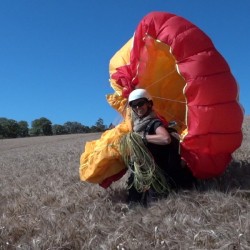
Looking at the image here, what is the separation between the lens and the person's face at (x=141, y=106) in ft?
16.5

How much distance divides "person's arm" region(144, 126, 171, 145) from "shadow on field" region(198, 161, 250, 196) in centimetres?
56

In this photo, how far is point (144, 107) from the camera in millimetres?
5070

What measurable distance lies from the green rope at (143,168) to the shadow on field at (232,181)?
41 centimetres

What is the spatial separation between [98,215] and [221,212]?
43.7 inches

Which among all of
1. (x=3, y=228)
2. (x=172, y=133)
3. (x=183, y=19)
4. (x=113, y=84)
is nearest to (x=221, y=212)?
(x=172, y=133)

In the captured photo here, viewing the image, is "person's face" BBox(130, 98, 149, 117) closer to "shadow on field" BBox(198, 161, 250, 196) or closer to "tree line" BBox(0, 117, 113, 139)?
"shadow on field" BBox(198, 161, 250, 196)

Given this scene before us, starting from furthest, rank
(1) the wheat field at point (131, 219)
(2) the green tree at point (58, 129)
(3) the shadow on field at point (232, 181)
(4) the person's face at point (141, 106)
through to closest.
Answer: (2) the green tree at point (58, 129) < (4) the person's face at point (141, 106) < (3) the shadow on field at point (232, 181) < (1) the wheat field at point (131, 219)

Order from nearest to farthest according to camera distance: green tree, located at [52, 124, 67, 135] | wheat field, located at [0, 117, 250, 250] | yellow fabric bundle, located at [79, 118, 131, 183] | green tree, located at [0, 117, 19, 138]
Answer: wheat field, located at [0, 117, 250, 250] < yellow fabric bundle, located at [79, 118, 131, 183] < green tree, located at [52, 124, 67, 135] < green tree, located at [0, 117, 19, 138]

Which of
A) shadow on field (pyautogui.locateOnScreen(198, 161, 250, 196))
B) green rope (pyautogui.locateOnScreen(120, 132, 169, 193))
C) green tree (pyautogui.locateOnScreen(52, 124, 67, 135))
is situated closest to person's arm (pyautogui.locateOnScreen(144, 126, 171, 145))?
green rope (pyautogui.locateOnScreen(120, 132, 169, 193))

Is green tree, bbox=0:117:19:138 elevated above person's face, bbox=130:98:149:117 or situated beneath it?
elevated above

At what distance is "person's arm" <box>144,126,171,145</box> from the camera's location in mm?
4779

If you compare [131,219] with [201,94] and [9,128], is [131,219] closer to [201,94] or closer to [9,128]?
[201,94]

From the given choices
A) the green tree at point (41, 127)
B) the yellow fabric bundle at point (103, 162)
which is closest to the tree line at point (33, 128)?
the green tree at point (41, 127)

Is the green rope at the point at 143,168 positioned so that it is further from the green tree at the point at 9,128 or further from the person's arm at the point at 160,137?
the green tree at the point at 9,128
